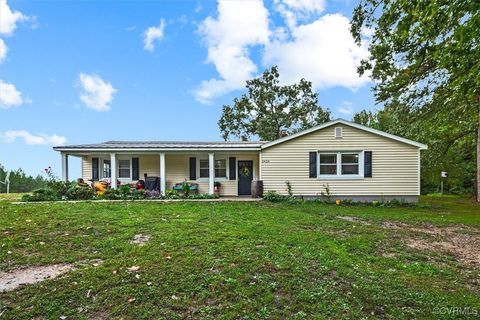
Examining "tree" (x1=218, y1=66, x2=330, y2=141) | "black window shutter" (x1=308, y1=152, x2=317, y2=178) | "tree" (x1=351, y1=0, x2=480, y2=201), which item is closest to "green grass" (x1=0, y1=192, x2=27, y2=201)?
"black window shutter" (x1=308, y1=152, x2=317, y2=178)

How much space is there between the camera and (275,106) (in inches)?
1103

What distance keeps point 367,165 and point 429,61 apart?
184 inches

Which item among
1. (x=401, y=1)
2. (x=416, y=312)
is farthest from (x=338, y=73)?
(x=416, y=312)

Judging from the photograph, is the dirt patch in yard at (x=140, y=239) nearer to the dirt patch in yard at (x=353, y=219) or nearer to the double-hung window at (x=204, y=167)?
the dirt patch in yard at (x=353, y=219)

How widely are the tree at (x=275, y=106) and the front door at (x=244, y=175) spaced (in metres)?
12.8

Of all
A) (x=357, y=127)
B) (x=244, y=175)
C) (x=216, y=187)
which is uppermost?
(x=357, y=127)

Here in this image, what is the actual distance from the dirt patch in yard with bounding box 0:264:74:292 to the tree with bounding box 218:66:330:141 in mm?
24251

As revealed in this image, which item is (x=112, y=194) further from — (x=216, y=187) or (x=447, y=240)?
(x=447, y=240)

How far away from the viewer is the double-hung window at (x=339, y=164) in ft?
43.4

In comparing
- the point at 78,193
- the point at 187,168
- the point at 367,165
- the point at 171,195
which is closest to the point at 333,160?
→ the point at 367,165

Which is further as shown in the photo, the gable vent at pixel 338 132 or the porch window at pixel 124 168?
the porch window at pixel 124 168

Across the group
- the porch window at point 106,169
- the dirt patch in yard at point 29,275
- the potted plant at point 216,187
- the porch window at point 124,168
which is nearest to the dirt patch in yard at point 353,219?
the potted plant at point 216,187

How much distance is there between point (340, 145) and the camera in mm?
13102

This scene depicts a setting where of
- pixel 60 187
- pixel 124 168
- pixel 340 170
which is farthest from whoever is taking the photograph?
pixel 124 168
